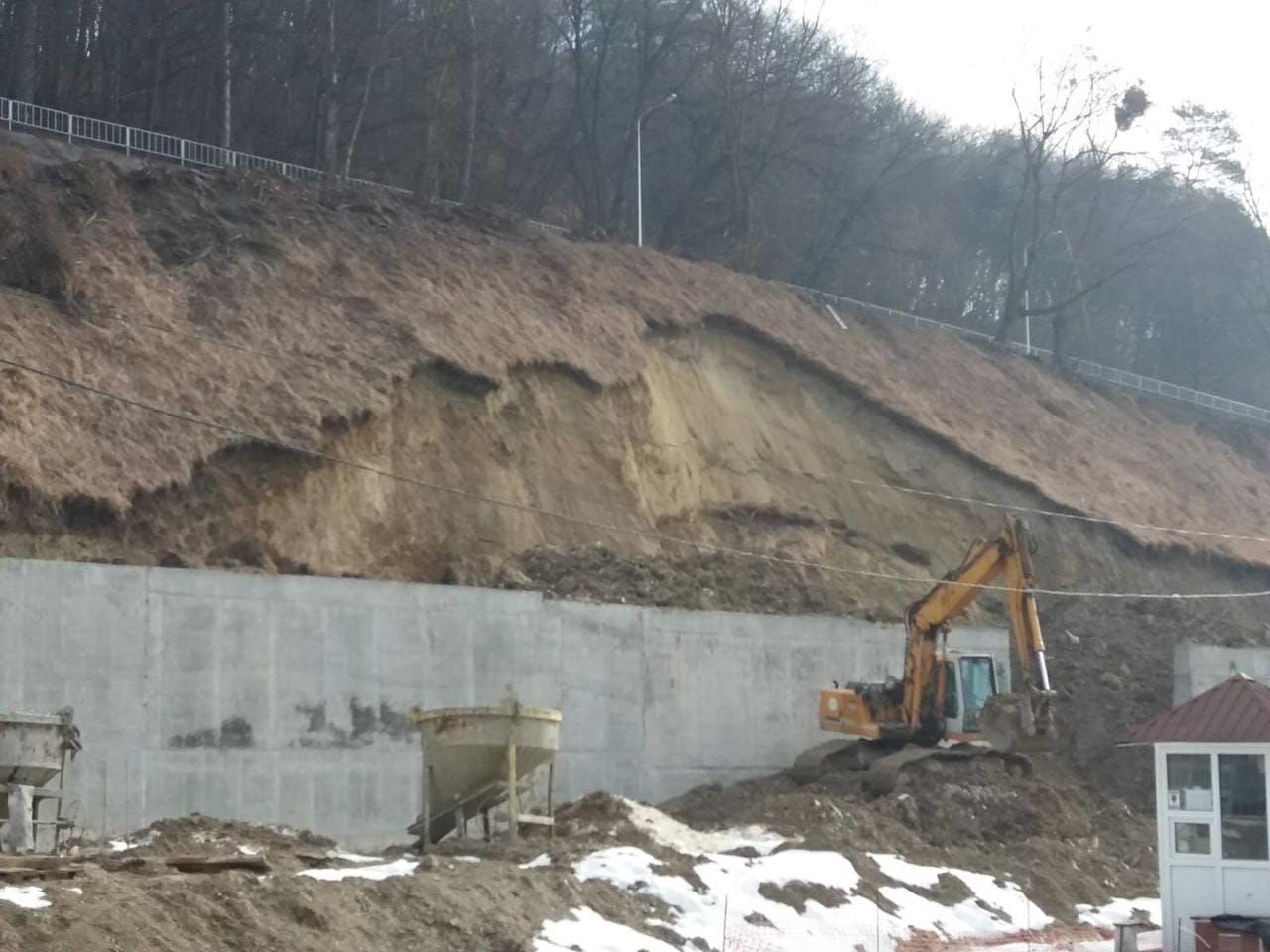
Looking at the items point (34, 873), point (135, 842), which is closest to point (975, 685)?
point (135, 842)

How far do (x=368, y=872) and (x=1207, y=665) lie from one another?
21809 millimetres

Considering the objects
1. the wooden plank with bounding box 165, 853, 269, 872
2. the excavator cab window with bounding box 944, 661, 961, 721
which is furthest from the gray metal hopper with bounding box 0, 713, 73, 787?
the excavator cab window with bounding box 944, 661, 961, 721

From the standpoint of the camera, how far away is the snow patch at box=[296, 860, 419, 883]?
15273 millimetres

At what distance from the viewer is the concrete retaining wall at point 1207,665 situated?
3306 centimetres

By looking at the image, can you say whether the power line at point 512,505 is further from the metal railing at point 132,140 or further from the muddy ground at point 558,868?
the metal railing at point 132,140

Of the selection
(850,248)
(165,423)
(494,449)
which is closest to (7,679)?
(165,423)

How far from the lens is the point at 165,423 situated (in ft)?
82.7

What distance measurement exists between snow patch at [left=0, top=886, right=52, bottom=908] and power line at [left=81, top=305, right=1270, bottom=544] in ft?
50.5

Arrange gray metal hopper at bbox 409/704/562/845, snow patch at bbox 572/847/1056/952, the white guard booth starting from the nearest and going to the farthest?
the white guard booth, snow patch at bbox 572/847/1056/952, gray metal hopper at bbox 409/704/562/845

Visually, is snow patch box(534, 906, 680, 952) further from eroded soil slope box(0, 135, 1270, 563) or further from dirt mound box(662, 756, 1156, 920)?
eroded soil slope box(0, 135, 1270, 563)

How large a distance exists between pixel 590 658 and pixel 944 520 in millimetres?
13552

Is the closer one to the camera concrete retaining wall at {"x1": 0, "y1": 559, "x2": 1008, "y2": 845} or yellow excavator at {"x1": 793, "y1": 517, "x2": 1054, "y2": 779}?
concrete retaining wall at {"x1": 0, "y1": 559, "x2": 1008, "y2": 845}

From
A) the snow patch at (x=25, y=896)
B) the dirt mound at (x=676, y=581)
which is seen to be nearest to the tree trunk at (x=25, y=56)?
the dirt mound at (x=676, y=581)

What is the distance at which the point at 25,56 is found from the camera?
37094mm
